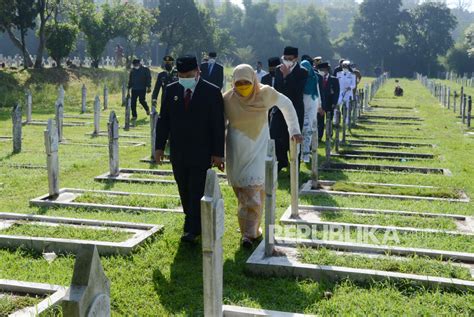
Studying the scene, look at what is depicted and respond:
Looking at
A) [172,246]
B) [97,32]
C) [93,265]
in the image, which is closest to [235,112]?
[172,246]

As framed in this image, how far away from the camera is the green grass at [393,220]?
6.79 metres

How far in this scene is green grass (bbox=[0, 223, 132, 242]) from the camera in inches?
243

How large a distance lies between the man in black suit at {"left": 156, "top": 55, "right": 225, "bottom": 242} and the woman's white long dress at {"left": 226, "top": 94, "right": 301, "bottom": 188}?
0.21 metres

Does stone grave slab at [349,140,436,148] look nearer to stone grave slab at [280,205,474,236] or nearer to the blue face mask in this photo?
stone grave slab at [280,205,474,236]

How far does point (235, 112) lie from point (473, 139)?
11.0 m

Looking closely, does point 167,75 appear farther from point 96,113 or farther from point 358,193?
point 358,193

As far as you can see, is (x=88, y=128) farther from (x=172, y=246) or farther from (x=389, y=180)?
(x=172, y=246)

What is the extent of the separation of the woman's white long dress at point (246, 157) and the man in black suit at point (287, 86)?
3.07 meters

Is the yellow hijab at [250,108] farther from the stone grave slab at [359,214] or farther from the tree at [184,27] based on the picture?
the tree at [184,27]

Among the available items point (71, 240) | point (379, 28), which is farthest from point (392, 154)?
point (379, 28)

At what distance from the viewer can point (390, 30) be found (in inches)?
2749

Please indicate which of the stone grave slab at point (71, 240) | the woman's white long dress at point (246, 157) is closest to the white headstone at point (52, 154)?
the stone grave slab at point (71, 240)

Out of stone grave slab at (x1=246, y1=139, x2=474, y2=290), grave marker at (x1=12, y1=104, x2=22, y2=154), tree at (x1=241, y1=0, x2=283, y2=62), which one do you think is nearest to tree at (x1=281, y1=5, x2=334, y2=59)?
tree at (x1=241, y1=0, x2=283, y2=62)

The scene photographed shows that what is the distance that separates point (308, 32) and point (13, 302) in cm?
7451
